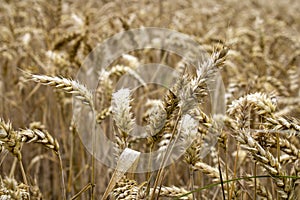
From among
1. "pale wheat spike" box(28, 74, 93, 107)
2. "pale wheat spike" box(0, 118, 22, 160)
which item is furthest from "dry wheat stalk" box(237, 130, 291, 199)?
"pale wheat spike" box(0, 118, 22, 160)

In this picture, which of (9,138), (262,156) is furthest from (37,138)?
(262,156)

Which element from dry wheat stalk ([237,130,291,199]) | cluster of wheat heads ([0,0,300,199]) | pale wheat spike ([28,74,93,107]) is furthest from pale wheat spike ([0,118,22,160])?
dry wheat stalk ([237,130,291,199])

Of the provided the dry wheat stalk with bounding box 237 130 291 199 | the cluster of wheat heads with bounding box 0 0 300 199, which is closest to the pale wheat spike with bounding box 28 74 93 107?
the cluster of wheat heads with bounding box 0 0 300 199

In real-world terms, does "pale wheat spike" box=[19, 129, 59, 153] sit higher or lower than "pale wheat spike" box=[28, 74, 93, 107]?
lower

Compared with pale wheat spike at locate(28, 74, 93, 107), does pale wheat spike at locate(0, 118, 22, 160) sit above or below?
below

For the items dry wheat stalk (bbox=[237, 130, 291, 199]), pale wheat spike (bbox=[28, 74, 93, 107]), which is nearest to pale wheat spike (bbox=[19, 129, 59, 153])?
pale wheat spike (bbox=[28, 74, 93, 107])

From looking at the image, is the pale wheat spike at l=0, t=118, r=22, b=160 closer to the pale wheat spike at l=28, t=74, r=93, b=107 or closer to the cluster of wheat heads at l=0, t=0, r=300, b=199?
the cluster of wheat heads at l=0, t=0, r=300, b=199

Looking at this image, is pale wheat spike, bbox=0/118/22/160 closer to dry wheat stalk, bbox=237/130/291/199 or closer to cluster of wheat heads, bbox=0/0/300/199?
cluster of wheat heads, bbox=0/0/300/199

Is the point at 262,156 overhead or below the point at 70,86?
below

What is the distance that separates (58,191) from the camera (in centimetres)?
195

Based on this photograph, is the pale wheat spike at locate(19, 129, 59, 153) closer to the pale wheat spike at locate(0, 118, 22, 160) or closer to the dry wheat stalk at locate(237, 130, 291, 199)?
the pale wheat spike at locate(0, 118, 22, 160)

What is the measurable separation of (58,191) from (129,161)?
1098 millimetres

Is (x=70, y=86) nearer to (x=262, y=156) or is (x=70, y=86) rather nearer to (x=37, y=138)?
(x=37, y=138)

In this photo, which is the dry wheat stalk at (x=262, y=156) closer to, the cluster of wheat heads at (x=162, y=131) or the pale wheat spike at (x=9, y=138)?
the cluster of wheat heads at (x=162, y=131)
